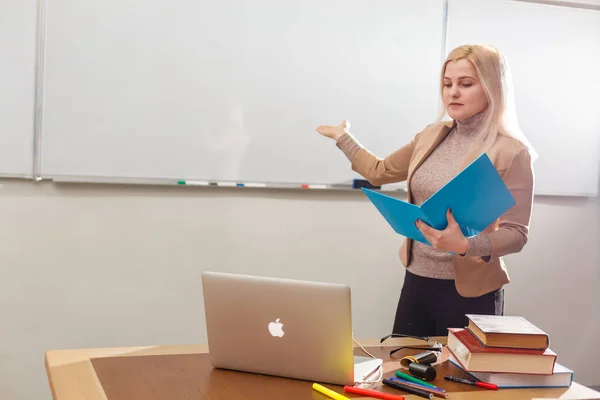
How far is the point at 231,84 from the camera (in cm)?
283

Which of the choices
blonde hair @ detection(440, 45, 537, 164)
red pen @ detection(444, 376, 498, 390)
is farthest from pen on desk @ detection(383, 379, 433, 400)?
blonde hair @ detection(440, 45, 537, 164)

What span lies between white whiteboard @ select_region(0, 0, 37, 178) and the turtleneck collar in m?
1.58

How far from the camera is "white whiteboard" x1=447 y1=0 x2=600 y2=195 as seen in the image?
127 inches

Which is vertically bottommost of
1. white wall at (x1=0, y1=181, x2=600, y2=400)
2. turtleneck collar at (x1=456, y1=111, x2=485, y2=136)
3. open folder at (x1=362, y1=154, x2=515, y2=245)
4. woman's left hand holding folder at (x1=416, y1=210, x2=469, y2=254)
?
white wall at (x1=0, y1=181, x2=600, y2=400)

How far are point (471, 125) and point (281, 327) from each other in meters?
1.01

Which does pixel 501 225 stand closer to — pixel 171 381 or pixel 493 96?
pixel 493 96

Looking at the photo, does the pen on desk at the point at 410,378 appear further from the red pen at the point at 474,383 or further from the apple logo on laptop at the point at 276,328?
the apple logo on laptop at the point at 276,328

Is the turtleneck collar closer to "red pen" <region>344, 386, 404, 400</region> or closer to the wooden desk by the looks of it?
the wooden desk

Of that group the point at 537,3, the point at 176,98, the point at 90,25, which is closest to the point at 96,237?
the point at 176,98

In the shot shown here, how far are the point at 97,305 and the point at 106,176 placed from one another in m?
0.52

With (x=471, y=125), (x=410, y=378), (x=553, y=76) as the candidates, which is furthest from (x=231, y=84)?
(x=410, y=378)

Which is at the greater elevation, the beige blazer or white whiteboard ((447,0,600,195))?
white whiteboard ((447,0,600,195))

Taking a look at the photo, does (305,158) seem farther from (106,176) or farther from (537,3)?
(537,3)

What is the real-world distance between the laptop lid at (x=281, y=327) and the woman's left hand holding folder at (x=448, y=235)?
502 millimetres
